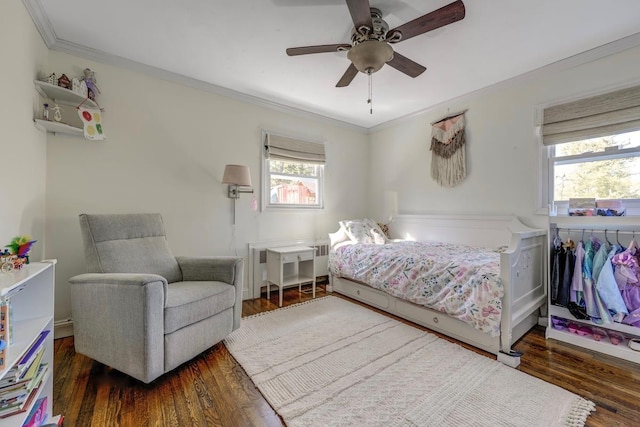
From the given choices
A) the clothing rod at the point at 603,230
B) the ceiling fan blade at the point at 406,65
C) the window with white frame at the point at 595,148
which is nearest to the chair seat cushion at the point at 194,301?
the ceiling fan blade at the point at 406,65

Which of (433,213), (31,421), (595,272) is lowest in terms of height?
(31,421)

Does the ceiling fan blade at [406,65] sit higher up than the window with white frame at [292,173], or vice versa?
the ceiling fan blade at [406,65]

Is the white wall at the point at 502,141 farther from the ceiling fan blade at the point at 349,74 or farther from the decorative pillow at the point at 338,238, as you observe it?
the ceiling fan blade at the point at 349,74

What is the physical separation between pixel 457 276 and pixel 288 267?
2.09 metres

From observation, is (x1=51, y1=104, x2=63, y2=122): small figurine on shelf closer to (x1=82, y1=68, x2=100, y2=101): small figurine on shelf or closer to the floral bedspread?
(x1=82, y1=68, x2=100, y2=101): small figurine on shelf

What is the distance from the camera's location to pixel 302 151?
362 centimetres

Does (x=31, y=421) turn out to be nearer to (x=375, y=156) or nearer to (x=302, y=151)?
(x=302, y=151)

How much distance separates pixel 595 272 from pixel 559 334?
58cm

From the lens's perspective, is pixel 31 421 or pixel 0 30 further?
pixel 0 30

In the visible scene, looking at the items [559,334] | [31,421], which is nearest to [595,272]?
[559,334]

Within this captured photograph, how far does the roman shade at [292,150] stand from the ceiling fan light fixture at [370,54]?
178cm

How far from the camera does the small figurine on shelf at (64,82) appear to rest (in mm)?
2041

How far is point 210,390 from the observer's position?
158 centimetres

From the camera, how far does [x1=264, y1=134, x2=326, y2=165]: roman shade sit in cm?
333
